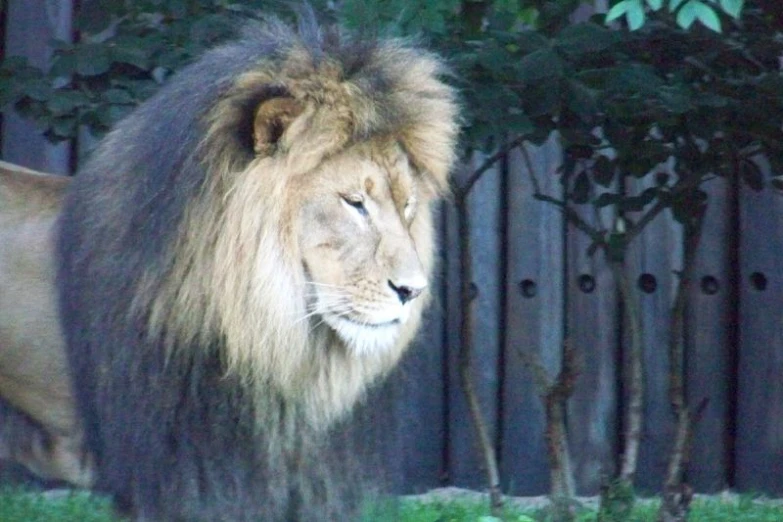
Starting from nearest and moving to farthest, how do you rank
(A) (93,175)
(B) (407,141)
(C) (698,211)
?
(B) (407,141) < (A) (93,175) < (C) (698,211)

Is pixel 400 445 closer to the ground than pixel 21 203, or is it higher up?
closer to the ground

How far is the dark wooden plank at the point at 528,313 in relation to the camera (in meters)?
6.48

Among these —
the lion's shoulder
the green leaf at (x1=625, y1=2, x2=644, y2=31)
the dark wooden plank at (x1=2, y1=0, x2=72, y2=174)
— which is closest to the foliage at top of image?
the lion's shoulder

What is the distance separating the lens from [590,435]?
256 inches

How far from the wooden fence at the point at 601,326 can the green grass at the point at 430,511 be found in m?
0.42

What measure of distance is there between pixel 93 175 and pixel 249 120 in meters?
0.76

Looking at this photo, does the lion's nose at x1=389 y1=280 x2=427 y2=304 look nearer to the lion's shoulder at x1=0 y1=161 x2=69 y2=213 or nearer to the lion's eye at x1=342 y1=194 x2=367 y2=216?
the lion's eye at x1=342 y1=194 x2=367 y2=216

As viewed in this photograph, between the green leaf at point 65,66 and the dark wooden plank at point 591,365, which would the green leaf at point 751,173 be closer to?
the dark wooden plank at point 591,365

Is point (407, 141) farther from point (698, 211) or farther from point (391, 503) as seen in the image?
point (698, 211)

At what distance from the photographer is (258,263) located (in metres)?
3.73

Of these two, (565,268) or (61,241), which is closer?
(61,241)

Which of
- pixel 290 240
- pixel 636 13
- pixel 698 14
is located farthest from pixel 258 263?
pixel 698 14

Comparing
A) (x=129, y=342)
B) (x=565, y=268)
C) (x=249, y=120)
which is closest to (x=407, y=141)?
(x=249, y=120)

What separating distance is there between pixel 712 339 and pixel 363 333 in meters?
3.09
